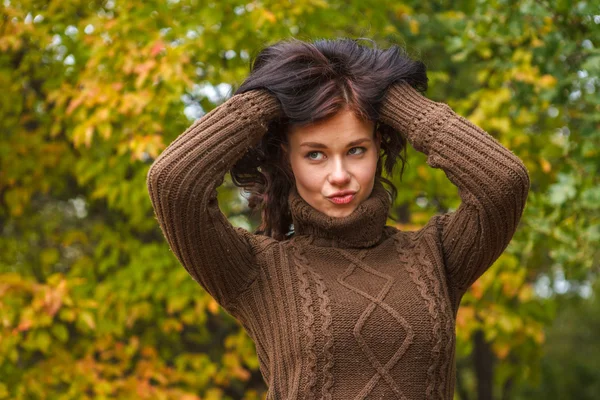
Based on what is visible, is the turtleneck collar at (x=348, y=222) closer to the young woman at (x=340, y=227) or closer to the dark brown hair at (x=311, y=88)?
the young woman at (x=340, y=227)

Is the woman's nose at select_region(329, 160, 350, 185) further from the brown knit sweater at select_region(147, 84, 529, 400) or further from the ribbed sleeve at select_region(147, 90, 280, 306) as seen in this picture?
the ribbed sleeve at select_region(147, 90, 280, 306)

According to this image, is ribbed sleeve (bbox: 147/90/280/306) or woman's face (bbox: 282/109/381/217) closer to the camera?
ribbed sleeve (bbox: 147/90/280/306)

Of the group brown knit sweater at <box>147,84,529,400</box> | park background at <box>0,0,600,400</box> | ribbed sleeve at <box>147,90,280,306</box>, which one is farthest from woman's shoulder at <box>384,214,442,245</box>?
park background at <box>0,0,600,400</box>

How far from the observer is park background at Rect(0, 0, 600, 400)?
11.4ft

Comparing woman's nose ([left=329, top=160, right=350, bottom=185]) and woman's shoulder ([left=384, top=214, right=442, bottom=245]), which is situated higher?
woman's nose ([left=329, top=160, right=350, bottom=185])

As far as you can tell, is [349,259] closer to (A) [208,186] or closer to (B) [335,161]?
(B) [335,161]

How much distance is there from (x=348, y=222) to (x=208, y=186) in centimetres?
35

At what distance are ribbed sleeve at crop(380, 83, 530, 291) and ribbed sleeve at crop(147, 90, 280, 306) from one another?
32 cm

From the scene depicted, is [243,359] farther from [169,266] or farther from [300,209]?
[300,209]

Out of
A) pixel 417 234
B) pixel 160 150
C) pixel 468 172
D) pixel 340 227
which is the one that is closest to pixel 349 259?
pixel 340 227

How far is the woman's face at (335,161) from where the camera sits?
1968 millimetres

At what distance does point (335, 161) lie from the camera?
1972 millimetres

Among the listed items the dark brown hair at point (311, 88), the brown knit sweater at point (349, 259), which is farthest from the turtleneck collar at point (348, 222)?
the dark brown hair at point (311, 88)

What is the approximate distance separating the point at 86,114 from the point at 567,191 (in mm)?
2080
